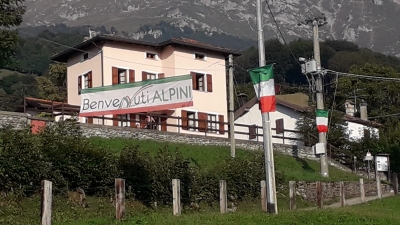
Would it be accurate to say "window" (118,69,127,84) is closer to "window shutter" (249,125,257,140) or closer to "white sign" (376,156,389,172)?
"window shutter" (249,125,257,140)

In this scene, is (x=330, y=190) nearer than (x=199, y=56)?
Yes

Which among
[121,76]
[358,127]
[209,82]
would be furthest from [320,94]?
[358,127]

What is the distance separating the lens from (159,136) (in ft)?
130

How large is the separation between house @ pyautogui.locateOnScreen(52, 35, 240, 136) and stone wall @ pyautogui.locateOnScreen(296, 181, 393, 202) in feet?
39.8

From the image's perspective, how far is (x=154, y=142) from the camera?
Result: 38625 millimetres

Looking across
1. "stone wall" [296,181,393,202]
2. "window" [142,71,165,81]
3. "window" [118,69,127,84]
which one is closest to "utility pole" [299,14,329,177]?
"stone wall" [296,181,393,202]

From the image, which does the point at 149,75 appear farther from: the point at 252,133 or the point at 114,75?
the point at 252,133

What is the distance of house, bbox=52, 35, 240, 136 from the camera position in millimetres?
48625

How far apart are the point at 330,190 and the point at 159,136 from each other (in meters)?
9.63

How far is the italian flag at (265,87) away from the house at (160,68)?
2624cm

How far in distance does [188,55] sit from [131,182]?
27.7 metres

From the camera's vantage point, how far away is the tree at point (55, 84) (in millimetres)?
69162

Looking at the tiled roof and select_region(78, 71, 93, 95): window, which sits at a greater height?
the tiled roof

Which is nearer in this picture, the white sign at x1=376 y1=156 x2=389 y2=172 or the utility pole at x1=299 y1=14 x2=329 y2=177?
the utility pole at x1=299 y1=14 x2=329 y2=177
